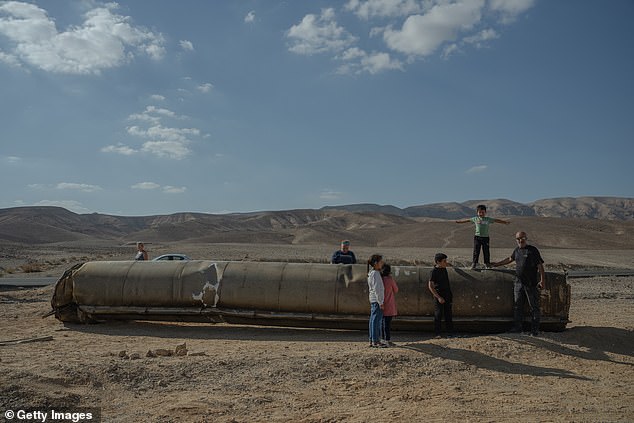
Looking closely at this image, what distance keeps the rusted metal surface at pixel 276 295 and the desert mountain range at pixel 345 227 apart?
57.3 metres

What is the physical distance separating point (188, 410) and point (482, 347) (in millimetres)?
4903

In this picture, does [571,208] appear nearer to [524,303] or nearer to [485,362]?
[524,303]

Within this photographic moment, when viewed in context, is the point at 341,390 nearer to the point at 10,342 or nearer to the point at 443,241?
the point at 10,342

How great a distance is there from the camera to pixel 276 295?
1057cm

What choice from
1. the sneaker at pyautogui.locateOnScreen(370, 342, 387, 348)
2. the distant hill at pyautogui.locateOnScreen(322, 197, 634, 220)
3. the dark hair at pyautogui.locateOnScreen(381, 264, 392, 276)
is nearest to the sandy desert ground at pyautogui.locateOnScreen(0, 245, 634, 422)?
the sneaker at pyautogui.locateOnScreen(370, 342, 387, 348)

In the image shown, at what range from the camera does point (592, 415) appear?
5633 millimetres

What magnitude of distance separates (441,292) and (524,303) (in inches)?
66.2

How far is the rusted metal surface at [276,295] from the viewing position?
9.99 m

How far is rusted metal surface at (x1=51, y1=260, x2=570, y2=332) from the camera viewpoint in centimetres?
999

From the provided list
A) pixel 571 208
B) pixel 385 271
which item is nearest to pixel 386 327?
pixel 385 271

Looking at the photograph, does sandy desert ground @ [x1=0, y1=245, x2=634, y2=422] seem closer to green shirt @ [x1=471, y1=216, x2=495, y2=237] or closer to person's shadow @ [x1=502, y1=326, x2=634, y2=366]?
person's shadow @ [x1=502, y1=326, x2=634, y2=366]

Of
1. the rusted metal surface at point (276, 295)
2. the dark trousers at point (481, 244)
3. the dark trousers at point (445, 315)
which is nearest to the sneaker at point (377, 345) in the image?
the dark trousers at point (445, 315)

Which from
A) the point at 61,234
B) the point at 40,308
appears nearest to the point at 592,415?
the point at 40,308

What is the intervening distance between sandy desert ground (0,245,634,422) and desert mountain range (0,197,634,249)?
194ft
